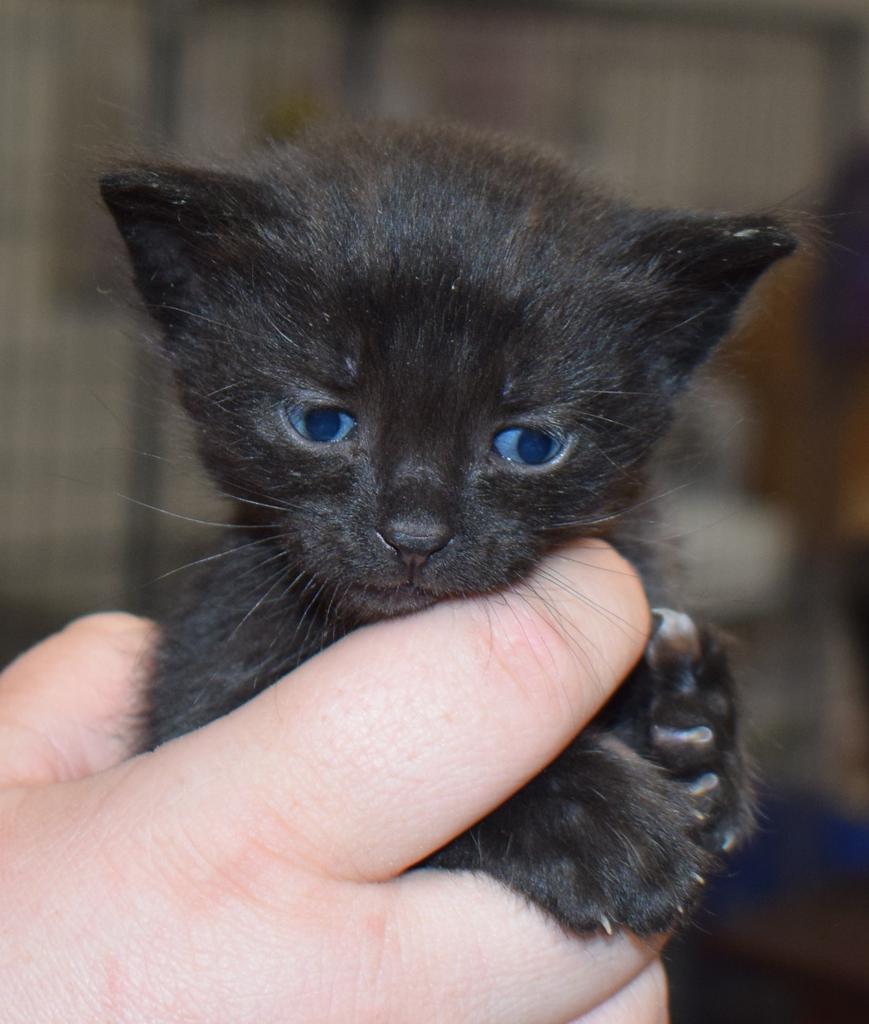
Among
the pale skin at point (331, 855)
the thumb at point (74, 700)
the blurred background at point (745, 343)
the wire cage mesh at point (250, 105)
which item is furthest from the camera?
the wire cage mesh at point (250, 105)

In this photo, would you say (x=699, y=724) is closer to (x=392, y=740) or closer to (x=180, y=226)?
(x=392, y=740)

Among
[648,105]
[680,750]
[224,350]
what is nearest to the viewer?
[224,350]

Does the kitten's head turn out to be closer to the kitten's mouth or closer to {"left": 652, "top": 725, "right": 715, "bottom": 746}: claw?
the kitten's mouth

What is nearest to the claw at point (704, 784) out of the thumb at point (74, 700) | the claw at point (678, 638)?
the claw at point (678, 638)

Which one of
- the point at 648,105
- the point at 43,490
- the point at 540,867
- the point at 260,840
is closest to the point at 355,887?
the point at 260,840

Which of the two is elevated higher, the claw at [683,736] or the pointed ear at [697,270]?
the pointed ear at [697,270]

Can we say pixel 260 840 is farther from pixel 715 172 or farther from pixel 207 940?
pixel 715 172

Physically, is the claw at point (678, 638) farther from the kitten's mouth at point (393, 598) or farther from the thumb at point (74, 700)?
the thumb at point (74, 700)
